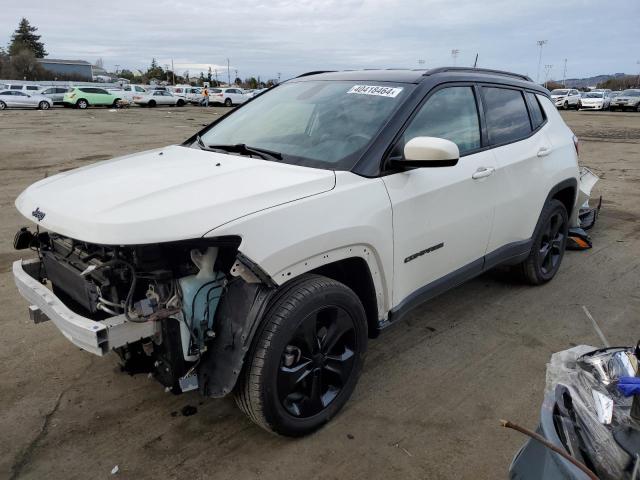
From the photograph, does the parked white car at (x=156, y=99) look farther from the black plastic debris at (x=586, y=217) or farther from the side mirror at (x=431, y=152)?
the side mirror at (x=431, y=152)

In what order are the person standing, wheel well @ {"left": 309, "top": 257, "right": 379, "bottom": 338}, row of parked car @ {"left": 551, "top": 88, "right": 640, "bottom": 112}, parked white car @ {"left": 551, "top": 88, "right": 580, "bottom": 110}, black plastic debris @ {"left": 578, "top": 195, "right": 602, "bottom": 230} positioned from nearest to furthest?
wheel well @ {"left": 309, "top": 257, "right": 379, "bottom": 338}, black plastic debris @ {"left": 578, "top": 195, "right": 602, "bottom": 230}, row of parked car @ {"left": 551, "top": 88, "right": 640, "bottom": 112}, parked white car @ {"left": 551, "top": 88, "right": 580, "bottom": 110}, the person standing

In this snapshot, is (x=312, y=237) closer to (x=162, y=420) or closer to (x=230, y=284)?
(x=230, y=284)

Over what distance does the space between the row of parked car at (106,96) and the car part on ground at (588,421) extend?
3412 cm

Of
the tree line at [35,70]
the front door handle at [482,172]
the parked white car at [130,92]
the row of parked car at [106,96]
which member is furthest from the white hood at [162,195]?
the tree line at [35,70]

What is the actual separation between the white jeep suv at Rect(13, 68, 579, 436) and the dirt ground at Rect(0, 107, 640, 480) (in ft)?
0.88

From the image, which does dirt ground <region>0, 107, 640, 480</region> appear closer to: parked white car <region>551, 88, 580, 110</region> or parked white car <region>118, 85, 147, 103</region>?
parked white car <region>118, 85, 147, 103</region>

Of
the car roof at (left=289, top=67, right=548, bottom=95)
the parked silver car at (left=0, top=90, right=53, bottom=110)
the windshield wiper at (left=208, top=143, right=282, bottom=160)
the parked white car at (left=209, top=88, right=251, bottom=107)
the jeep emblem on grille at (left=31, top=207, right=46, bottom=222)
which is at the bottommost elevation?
the jeep emblem on grille at (left=31, top=207, right=46, bottom=222)

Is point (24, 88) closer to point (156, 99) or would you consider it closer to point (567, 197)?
point (156, 99)

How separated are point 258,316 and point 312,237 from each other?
45 cm

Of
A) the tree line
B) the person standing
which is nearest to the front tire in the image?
the person standing

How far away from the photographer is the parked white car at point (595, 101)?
38031mm

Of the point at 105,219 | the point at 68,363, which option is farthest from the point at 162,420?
the point at 105,219

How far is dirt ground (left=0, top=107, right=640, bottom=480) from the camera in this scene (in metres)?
2.56

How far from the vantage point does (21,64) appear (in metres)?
73.2
